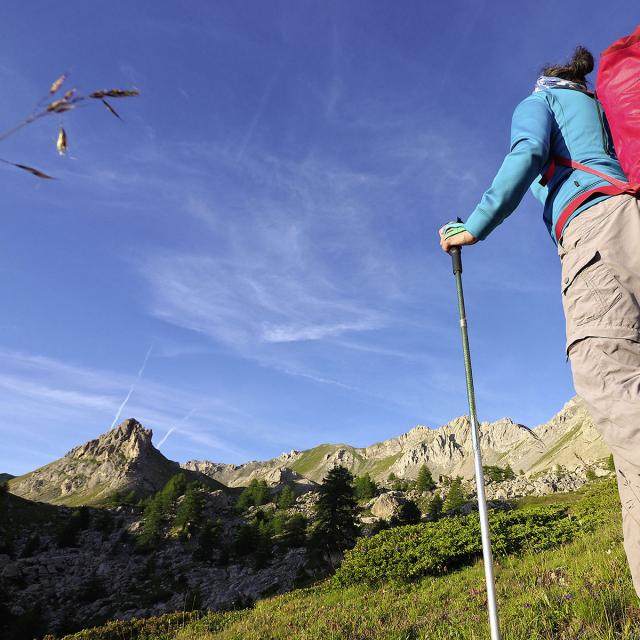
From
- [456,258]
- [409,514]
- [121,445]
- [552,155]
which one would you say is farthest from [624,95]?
[121,445]

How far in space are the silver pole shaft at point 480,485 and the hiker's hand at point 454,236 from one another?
7.9 inches

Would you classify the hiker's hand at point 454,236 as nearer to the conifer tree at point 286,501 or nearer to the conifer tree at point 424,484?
the conifer tree at point 286,501

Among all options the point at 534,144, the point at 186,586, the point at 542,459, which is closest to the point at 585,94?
the point at 534,144

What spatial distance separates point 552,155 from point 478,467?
1.94 m

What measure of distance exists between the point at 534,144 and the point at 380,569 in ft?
54.1

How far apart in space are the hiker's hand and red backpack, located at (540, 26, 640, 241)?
2.13 ft

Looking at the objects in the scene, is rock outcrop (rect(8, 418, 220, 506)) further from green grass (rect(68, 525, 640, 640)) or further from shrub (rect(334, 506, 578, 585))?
green grass (rect(68, 525, 640, 640))

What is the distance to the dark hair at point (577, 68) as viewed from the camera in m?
2.89

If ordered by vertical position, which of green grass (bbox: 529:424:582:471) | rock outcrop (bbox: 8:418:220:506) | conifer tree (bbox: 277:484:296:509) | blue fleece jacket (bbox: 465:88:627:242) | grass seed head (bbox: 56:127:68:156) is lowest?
grass seed head (bbox: 56:127:68:156)

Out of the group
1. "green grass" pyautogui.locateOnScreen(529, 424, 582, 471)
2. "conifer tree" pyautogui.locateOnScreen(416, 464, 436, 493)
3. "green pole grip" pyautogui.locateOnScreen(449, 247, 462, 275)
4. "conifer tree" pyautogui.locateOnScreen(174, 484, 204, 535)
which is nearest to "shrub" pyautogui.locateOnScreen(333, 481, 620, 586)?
"green pole grip" pyautogui.locateOnScreen(449, 247, 462, 275)

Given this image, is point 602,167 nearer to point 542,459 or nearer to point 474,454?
point 474,454

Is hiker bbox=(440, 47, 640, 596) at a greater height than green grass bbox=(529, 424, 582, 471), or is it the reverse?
green grass bbox=(529, 424, 582, 471)

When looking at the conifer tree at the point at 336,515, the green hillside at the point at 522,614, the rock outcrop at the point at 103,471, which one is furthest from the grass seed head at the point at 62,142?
the rock outcrop at the point at 103,471

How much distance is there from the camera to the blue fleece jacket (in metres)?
2.42
